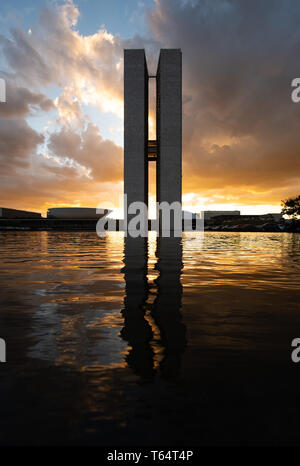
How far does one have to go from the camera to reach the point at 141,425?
92.0 inches

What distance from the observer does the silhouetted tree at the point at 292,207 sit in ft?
218

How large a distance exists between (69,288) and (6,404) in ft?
16.3

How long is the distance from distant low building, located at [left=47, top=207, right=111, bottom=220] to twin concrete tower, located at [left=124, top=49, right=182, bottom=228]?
66.5 m

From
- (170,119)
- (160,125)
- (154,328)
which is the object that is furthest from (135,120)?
(154,328)

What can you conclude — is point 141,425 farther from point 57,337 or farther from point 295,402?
point 57,337

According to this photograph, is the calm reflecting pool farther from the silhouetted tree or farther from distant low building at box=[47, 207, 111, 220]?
distant low building at box=[47, 207, 111, 220]

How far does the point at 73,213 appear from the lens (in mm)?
159375

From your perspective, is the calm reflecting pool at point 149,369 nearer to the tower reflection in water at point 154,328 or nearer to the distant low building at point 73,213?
the tower reflection in water at point 154,328

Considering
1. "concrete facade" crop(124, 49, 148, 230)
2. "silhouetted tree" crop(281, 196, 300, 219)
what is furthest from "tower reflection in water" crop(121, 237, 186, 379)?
"concrete facade" crop(124, 49, 148, 230)

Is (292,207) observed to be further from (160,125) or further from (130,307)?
(130,307)

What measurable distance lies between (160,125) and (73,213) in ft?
285

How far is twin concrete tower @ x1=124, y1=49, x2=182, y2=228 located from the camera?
8269 centimetres

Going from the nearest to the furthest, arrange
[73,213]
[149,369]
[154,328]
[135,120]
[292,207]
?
[149,369] < [154,328] < [292,207] < [135,120] < [73,213]
